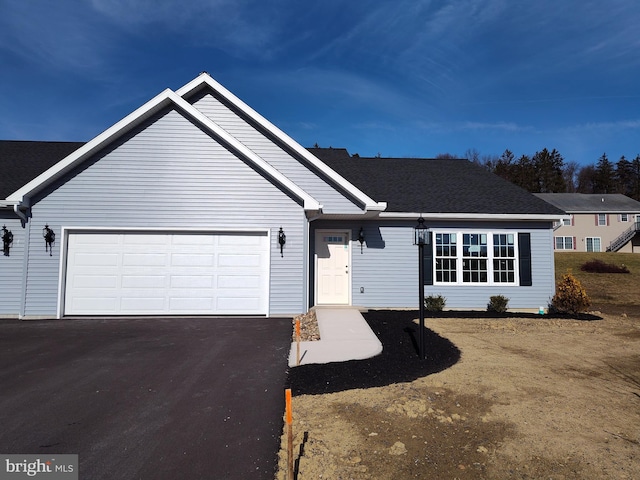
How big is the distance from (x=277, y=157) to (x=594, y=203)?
42486mm

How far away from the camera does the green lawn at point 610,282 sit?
15.5 m

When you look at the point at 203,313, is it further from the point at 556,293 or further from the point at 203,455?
the point at 556,293

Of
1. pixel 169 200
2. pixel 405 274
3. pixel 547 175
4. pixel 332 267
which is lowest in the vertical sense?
pixel 405 274

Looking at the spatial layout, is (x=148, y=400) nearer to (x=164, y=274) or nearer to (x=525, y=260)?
(x=164, y=274)

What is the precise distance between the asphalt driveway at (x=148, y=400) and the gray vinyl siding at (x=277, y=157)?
4.68 metres

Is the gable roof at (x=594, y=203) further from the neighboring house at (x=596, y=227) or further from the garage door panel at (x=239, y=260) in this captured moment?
the garage door panel at (x=239, y=260)

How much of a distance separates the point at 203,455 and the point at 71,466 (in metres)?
1.15

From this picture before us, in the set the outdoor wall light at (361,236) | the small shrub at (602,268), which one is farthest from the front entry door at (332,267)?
the small shrub at (602,268)

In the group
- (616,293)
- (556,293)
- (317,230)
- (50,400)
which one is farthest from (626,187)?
(50,400)

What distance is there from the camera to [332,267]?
38.7ft

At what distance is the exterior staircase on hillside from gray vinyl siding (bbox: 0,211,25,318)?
47.7 metres

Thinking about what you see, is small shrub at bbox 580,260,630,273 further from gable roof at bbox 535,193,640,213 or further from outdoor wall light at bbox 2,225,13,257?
outdoor wall light at bbox 2,225,13,257

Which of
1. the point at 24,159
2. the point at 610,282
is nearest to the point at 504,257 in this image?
the point at 610,282

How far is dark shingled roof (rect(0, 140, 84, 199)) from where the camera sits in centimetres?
1152
